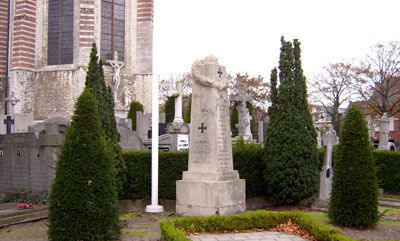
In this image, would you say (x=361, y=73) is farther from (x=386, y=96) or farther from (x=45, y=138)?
(x=45, y=138)

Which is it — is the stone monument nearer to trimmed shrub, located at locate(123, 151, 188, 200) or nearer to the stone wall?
trimmed shrub, located at locate(123, 151, 188, 200)

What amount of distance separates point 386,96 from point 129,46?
2133cm

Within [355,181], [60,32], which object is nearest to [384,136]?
[355,181]

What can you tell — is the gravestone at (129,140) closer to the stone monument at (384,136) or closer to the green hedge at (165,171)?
the green hedge at (165,171)

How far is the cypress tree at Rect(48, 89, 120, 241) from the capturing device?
584cm

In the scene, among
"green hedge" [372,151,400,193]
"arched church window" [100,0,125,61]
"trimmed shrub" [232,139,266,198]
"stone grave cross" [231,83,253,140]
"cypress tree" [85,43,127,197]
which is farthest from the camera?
"arched church window" [100,0,125,61]

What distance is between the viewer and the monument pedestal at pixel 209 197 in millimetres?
8906

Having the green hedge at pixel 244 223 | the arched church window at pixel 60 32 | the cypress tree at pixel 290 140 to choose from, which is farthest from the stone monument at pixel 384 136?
the arched church window at pixel 60 32

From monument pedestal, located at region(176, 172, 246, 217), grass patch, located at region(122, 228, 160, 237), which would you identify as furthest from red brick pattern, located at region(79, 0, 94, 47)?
grass patch, located at region(122, 228, 160, 237)

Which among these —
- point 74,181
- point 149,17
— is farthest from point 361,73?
point 74,181

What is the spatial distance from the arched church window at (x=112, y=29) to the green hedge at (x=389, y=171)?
22.3 meters

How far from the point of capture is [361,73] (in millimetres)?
34438

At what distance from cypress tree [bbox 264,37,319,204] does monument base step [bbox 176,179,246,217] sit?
1.88 metres

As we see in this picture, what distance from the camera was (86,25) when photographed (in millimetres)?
29578
